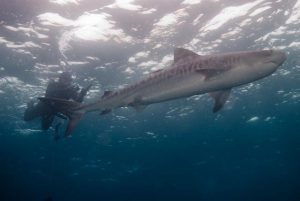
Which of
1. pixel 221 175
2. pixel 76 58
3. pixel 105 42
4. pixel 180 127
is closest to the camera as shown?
pixel 105 42

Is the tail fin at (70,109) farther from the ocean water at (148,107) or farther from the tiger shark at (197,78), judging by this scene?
the ocean water at (148,107)

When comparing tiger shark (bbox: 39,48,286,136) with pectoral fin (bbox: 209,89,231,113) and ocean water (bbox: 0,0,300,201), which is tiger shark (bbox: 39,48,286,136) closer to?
pectoral fin (bbox: 209,89,231,113)

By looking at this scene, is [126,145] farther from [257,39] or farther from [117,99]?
[117,99]

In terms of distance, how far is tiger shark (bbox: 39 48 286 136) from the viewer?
21.0 ft

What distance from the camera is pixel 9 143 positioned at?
1474 inches

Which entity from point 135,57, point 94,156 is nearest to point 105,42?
point 135,57

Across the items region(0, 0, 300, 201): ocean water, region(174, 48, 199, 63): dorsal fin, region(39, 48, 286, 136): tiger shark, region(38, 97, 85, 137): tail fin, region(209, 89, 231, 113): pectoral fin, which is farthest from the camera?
region(0, 0, 300, 201): ocean water

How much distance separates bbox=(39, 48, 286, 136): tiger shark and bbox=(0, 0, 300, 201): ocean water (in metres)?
7.86

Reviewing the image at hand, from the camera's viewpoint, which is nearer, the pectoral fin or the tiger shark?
the tiger shark

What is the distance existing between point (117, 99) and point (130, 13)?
838 centimetres

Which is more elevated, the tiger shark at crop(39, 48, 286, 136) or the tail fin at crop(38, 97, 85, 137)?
the tiger shark at crop(39, 48, 286, 136)

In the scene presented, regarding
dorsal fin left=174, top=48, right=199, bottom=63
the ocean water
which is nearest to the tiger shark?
dorsal fin left=174, top=48, right=199, bottom=63

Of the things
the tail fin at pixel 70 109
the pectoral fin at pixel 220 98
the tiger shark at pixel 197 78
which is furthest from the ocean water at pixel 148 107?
the pectoral fin at pixel 220 98

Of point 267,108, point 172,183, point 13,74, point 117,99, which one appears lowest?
point 172,183
